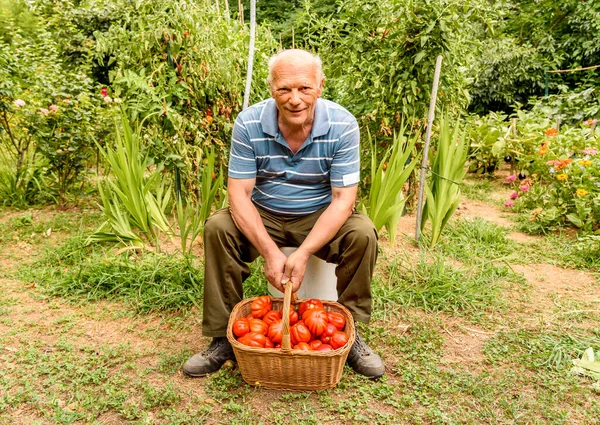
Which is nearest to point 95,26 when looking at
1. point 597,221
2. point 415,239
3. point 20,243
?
point 20,243

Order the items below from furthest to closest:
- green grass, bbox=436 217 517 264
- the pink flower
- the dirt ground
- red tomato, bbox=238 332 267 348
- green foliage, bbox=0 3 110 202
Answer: green foliage, bbox=0 3 110 202
the pink flower
green grass, bbox=436 217 517 264
the dirt ground
red tomato, bbox=238 332 267 348

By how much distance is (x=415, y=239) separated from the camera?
336cm

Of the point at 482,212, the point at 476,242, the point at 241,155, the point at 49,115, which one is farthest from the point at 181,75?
the point at 482,212

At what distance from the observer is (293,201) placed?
2275 mm

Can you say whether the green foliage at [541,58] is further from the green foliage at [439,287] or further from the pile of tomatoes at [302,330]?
the pile of tomatoes at [302,330]

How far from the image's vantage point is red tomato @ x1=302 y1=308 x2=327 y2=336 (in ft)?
6.59

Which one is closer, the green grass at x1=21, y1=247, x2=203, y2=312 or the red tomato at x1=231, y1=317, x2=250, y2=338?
the red tomato at x1=231, y1=317, x2=250, y2=338

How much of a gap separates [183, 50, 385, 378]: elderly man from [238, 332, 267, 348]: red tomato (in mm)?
223

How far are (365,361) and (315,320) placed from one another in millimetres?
316

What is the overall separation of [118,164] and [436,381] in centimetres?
217

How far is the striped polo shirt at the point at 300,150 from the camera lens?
216cm

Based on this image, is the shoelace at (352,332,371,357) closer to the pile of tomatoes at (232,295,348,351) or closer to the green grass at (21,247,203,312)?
the pile of tomatoes at (232,295,348,351)

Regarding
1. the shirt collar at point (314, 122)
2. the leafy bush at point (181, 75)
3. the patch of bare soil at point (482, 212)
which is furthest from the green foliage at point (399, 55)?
the shirt collar at point (314, 122)

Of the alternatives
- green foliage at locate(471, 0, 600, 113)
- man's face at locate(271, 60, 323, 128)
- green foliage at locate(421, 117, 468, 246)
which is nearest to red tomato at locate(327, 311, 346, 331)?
man's face at locate(271, 60, 323, 128)
